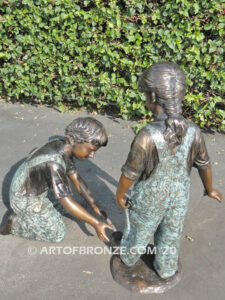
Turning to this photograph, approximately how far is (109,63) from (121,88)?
1.74 ft

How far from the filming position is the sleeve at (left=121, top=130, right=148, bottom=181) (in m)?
2.36

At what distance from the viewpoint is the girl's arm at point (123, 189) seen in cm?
254

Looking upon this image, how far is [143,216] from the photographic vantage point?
274cm

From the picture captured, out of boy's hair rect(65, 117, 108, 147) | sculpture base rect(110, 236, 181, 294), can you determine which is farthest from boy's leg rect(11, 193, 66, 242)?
boy's hair rect(65, 117, 108, 147)

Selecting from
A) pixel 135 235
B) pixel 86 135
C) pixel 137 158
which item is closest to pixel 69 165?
pixel 86 135

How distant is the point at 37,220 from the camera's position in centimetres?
353

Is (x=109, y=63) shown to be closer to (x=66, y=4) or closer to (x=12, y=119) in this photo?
(x=66, y=4)

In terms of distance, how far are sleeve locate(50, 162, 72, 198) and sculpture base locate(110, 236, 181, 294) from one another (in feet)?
3.29

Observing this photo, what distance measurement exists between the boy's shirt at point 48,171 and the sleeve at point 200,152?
126 cm

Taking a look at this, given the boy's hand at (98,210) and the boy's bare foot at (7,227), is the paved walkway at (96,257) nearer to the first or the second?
the boy's bare foot at (7,227)

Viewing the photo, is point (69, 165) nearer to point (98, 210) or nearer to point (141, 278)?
point (98, 210)

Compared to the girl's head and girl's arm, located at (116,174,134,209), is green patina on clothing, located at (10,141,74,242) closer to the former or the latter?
girl's arm, located at (116,174,134,209)

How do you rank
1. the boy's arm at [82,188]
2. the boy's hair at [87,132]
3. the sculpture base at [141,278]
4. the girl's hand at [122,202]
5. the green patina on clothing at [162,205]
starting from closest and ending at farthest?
the green patina on clothing at [162,205] → the girl's hand at [122,202] → the boy's hair at [87,132] → the sculpture base at [141,278] → the boy's arm at [82,188]

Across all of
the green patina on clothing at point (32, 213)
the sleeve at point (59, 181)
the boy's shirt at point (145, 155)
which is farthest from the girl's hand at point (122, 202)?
the green patina on clothing at point (32, 213)
